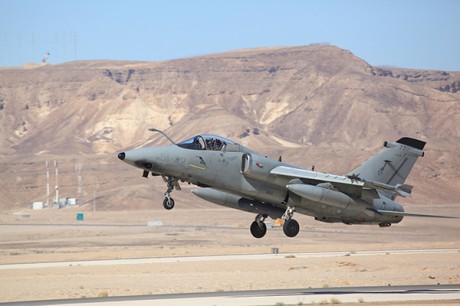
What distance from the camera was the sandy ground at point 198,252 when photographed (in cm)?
5544

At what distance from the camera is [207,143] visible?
36.8 metres

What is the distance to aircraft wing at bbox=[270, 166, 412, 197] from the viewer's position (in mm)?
37812

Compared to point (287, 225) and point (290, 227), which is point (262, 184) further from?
point (290, 227)

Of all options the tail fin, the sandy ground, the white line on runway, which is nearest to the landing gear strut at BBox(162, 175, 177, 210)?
the tail fin

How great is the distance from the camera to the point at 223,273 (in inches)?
2447

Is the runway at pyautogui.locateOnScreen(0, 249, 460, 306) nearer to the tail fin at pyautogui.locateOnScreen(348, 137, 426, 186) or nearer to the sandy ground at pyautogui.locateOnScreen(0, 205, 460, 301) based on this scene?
the sandy ground at pyautogui.locateOnScreen(0, 205, 460, 301)

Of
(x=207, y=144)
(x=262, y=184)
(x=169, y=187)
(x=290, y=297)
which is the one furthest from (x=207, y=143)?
(x=290, y=297)

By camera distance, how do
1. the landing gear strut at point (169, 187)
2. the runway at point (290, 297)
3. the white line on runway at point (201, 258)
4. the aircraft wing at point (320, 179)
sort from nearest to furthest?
the landing gear strut at point (169, 187), the aircraft wing at point (320, 179), the runway at point (290, 297), the white line on runway at point (201, 258)

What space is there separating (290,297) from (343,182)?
9299mm

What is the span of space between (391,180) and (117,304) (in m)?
14.9

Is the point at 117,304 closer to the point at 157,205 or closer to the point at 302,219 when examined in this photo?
the point at 302,219

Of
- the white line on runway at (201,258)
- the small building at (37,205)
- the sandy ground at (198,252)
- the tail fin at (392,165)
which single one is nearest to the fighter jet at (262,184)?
the tail fin at (392,165)

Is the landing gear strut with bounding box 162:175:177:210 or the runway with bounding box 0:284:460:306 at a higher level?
the landing gear strut with bounding box 162:175:177:210

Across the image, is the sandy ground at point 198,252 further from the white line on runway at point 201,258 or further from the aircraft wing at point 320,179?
the aircraft wing at point 320,179
